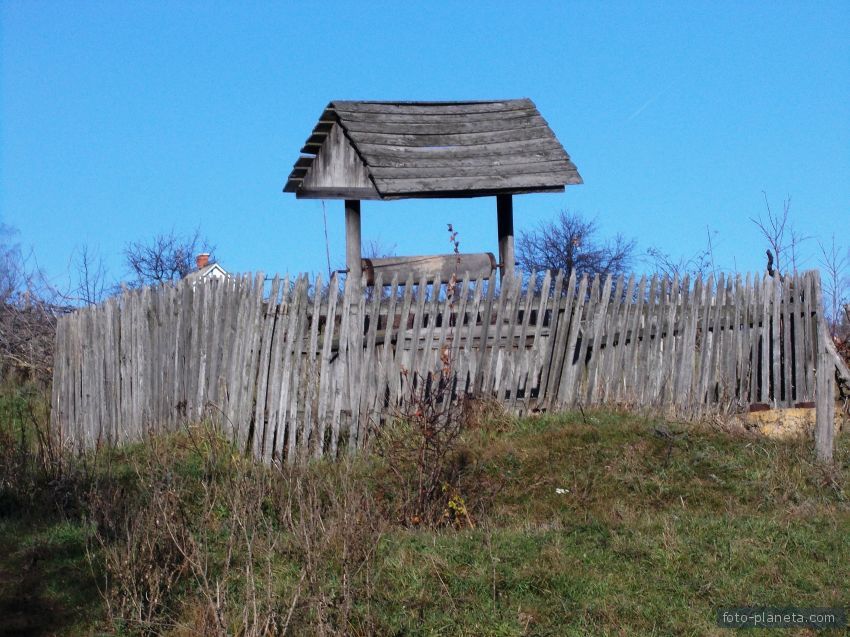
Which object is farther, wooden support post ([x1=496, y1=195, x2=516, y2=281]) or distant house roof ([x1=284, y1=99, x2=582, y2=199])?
wooden support post ([x1=496, y1=195, x2=516, y2=281])

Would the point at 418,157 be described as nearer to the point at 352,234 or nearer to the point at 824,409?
the point at 352,234

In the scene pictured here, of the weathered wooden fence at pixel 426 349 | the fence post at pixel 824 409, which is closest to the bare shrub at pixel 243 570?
the weathered wooden fence at pixel 426 349

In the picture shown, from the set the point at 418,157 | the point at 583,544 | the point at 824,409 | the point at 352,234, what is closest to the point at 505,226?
the point at 418,157

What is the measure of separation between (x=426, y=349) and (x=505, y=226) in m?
2.98

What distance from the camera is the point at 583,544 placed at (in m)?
6.49

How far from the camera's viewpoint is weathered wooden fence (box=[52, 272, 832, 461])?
937 cm

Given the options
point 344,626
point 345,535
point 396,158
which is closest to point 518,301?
point 396,158

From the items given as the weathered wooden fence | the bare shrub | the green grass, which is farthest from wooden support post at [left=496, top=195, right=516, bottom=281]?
the bare shrub

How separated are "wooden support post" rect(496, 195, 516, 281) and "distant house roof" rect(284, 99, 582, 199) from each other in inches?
12.0

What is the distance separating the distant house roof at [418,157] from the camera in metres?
11.3

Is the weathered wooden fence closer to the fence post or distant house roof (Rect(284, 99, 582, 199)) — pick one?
the fence post

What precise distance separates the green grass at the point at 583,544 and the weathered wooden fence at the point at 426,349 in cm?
67

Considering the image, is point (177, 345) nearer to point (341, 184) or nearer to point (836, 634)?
point (341, 184)

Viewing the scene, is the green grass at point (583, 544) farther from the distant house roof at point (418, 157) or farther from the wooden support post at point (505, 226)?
the distant house roof at point (418, 157)
